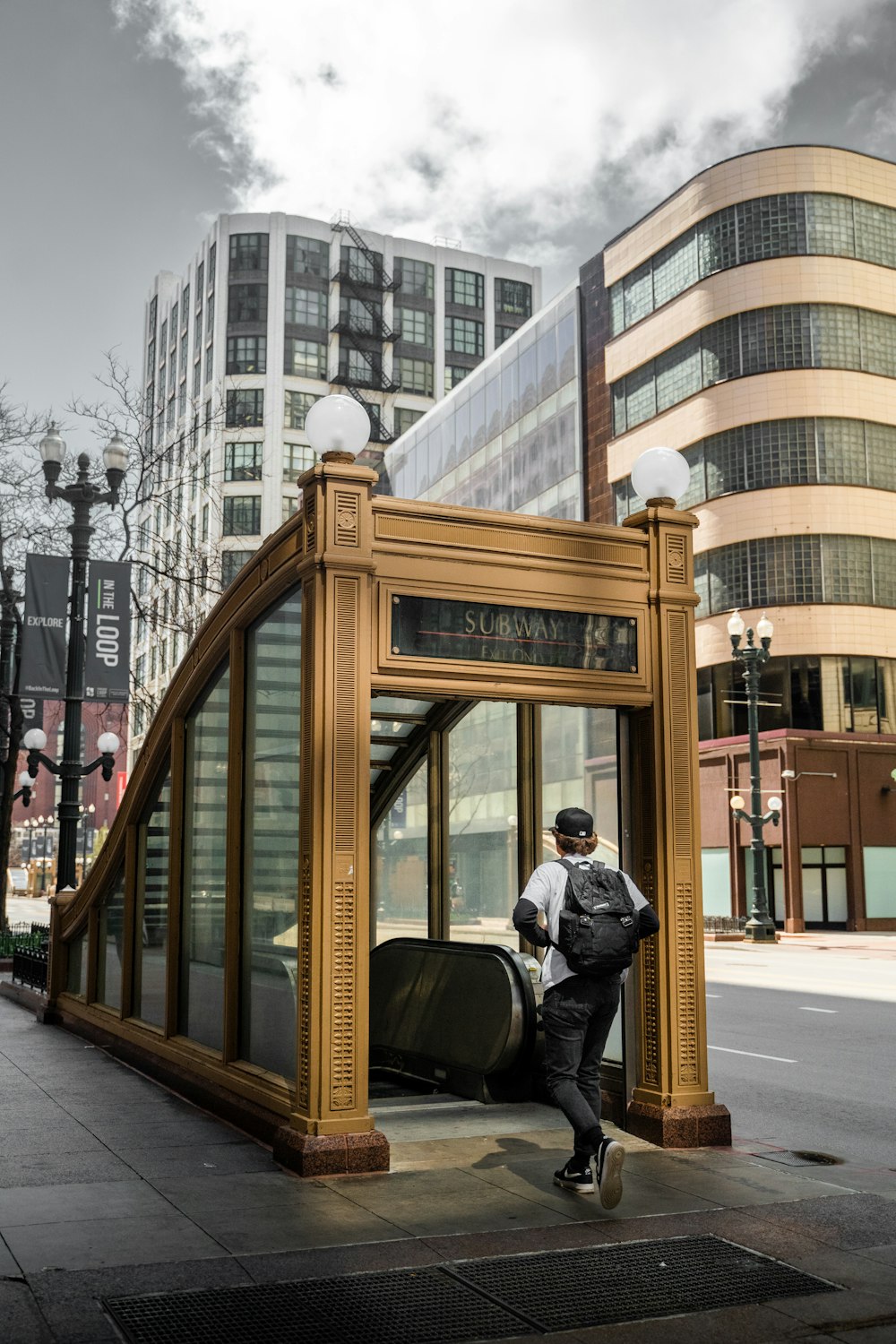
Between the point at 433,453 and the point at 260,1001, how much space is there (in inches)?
2296

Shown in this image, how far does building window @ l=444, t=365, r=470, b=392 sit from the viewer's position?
296 feet

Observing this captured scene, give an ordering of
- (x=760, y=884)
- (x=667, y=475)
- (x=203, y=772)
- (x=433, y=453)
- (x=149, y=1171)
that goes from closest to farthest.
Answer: (x=149, y=1171) → (x=667, y=475) → (x=203, y=772) → (x=760, y=884) → (x=433, y=453)

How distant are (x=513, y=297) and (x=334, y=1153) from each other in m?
93.5

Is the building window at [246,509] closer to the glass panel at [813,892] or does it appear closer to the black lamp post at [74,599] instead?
the glass panel at [813,892]

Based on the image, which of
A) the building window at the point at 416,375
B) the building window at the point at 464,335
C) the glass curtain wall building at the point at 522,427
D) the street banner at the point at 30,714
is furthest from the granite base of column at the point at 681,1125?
the building window at the point at 464,335

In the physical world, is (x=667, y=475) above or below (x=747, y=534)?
below

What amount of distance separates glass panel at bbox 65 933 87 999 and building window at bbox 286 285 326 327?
248 feet

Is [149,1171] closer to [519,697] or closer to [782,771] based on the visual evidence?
[519,697]

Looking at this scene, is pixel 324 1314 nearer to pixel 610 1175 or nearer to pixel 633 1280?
pixel 633 1280

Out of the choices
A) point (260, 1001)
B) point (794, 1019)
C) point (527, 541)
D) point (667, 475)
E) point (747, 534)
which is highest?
point (747, 534)

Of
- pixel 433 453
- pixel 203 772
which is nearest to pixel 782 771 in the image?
pixel 433 453

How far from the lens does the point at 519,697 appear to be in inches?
291

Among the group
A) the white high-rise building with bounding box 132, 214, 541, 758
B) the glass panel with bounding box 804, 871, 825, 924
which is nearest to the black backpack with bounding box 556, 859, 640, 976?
the glass panel with bounding box 804, 871, 825, 924

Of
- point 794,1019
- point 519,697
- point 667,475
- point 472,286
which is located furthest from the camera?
point 472,286
